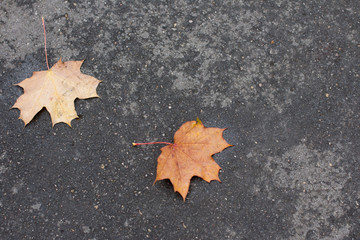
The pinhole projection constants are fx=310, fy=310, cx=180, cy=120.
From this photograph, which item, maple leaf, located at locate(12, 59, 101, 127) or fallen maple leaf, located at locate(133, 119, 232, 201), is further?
maple leaf, located at locate(12, 59, 101, 127)

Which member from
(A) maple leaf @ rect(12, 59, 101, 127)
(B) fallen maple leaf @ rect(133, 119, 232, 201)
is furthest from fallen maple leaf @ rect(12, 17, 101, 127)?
(B) fallen maple leaf @ rect(133, 119, 232, 201)

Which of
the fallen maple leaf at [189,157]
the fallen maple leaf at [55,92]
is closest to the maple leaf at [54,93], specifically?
the fallen maple leaf at [55,92]

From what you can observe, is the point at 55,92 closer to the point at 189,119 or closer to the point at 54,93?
the point at 54,93

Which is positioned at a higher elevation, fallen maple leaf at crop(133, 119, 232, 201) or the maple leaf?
the maple leaf

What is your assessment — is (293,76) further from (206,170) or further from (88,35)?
(88,35)

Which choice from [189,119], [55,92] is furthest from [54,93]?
[189,119]

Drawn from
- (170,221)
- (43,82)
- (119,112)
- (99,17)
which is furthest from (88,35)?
(170,221)

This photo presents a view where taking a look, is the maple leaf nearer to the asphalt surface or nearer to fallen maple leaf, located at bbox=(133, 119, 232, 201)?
the asphalt surface
